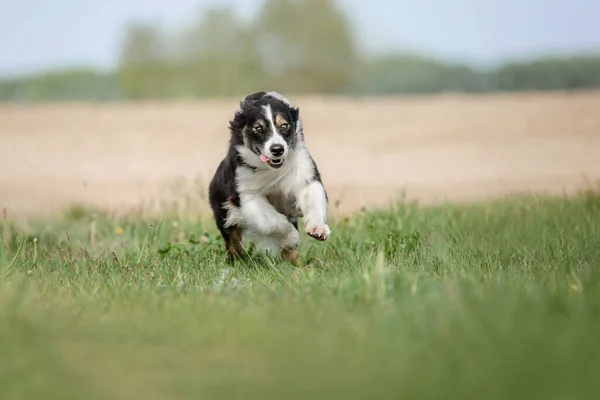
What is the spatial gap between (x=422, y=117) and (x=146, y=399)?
1753cm

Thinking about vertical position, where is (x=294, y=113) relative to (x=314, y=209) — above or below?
above

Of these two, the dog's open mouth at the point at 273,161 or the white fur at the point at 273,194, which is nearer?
the dog's open mouth at the point at 273,161

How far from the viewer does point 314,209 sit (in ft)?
22.3

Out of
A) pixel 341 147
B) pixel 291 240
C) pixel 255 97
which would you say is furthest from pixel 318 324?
pixel 341 147

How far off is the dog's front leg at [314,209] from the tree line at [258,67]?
1685cm

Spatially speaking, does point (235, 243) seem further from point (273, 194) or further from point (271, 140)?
point (271, 140)

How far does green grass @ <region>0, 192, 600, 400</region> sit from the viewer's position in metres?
3.51

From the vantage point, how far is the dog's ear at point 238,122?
7.15 m

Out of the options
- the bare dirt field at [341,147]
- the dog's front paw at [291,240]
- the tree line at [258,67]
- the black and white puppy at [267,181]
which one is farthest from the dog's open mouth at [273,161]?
the tree line at [258,67]

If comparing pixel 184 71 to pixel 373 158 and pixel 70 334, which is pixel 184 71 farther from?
pixel 70 334

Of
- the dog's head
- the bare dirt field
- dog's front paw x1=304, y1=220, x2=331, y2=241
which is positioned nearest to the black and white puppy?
the dog's head

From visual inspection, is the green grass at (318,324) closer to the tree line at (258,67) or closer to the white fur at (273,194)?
the white fur at (273,194)

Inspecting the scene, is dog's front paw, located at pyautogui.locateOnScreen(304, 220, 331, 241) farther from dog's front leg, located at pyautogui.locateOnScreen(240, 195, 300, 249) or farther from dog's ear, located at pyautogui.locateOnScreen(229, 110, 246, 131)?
dog's ear, located at pyautogui.locateOnScreen(229, 110, 246, 131)

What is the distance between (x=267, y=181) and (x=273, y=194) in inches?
6.9
